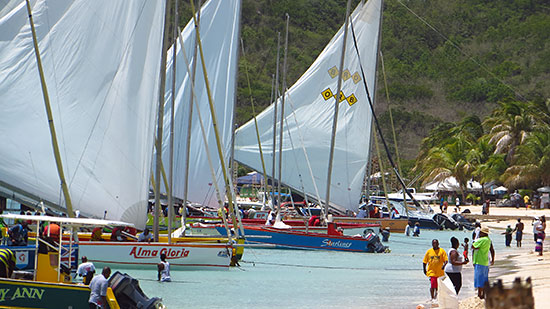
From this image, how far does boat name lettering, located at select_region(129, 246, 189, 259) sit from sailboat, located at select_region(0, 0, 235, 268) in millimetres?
640

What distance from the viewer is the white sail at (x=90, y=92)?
20219mm

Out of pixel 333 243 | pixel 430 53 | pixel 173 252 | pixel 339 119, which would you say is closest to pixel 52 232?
pixel 173 252

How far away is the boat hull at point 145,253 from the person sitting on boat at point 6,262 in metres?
6.75

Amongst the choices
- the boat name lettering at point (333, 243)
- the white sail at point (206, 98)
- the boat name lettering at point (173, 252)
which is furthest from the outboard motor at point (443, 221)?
the boat name lettering at point (173, 252)

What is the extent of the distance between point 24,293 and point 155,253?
8.30 m

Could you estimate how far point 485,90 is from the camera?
122750 millimetres

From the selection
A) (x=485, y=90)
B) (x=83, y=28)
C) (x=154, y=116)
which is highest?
(x=485, y=90)

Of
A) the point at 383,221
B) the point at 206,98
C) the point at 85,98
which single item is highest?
the point at 206,98

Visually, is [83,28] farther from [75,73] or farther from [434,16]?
[434,16]

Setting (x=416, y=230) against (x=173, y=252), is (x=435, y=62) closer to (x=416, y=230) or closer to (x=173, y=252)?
(x=416, y=230)

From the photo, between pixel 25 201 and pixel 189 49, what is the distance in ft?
70.9

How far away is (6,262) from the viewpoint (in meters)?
14.3

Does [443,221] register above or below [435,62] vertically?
below

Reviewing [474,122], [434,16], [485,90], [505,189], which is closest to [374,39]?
[505,189]
